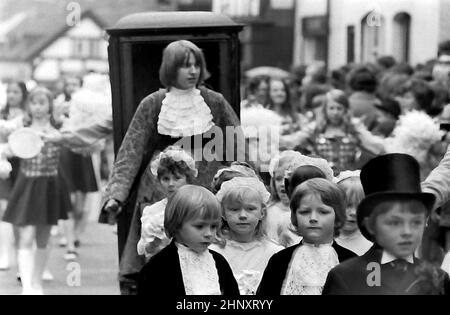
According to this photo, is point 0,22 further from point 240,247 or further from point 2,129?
point 240,247

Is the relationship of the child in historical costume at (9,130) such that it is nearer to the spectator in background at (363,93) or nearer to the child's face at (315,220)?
the spectator in background at (363,93)

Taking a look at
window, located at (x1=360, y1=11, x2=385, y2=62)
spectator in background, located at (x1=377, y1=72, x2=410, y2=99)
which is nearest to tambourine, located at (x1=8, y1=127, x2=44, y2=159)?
spectator in background, located at (x1=377, y1=72, x2=410, y2=99)

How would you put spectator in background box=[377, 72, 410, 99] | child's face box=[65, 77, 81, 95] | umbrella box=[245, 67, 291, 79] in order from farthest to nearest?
umbrella box=[245, 67, 291, 79] < child's face box=[65, 77, 81, 95] < spectator in background box=[377, 72, 410, 99]

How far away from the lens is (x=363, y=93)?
13.4 meters

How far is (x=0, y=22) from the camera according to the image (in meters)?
25.3

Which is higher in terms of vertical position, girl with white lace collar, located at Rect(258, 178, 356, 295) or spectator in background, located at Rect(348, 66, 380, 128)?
girl with white lace collar, located at Rect(258, 178, 356, 295)

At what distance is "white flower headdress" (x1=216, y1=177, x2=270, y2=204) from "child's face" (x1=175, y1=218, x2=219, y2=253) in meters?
0.78

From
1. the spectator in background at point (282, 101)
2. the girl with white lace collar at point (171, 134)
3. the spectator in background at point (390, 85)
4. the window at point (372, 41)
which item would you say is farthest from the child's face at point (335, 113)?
the window at point (372, 41)

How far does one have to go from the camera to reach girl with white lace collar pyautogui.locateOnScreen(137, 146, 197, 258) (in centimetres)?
809

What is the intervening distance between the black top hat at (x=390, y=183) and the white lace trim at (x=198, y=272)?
0.76 meters

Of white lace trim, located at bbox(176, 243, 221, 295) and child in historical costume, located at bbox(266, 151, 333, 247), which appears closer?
white lace trim, located at bbox(176, 243, 221, 295)

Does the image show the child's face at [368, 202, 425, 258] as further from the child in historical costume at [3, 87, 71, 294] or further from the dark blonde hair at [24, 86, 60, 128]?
the dark blonde hair at [24, 86, 60, 128]

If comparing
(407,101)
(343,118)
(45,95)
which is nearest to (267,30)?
(407,101)
